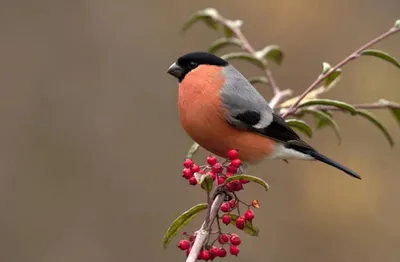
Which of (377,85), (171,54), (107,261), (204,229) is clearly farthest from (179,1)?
(204,229)

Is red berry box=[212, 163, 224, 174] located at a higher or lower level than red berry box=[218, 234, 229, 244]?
higher

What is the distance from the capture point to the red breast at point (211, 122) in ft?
7.01

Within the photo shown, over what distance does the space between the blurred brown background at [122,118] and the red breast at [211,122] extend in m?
1.97

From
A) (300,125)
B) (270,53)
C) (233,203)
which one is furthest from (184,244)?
(270,53)

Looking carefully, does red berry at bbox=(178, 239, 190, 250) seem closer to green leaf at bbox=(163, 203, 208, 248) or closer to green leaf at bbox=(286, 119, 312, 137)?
green leaf at bbox=(163, 203, 208, 248)

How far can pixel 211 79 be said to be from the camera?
2.25 metres

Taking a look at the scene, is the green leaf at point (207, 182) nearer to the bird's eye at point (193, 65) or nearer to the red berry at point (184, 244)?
the red berry at point (184, 244)

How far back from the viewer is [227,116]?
2.17 metres

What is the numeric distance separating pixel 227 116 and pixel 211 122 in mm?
62

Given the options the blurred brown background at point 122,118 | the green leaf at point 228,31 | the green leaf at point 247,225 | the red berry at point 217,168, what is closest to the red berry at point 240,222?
the green leaf at point 247,225

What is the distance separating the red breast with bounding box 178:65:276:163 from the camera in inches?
84.1

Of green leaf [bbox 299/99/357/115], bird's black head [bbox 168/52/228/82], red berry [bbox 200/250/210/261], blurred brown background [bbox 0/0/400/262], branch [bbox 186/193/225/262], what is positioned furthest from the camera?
blurred brown background [bbox 0/0/400/262]

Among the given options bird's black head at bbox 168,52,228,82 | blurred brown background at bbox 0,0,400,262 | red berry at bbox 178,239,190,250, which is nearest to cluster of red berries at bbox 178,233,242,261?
red berry at bbox 178,239,190,250

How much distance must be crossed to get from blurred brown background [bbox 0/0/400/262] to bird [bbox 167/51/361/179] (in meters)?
1.91
